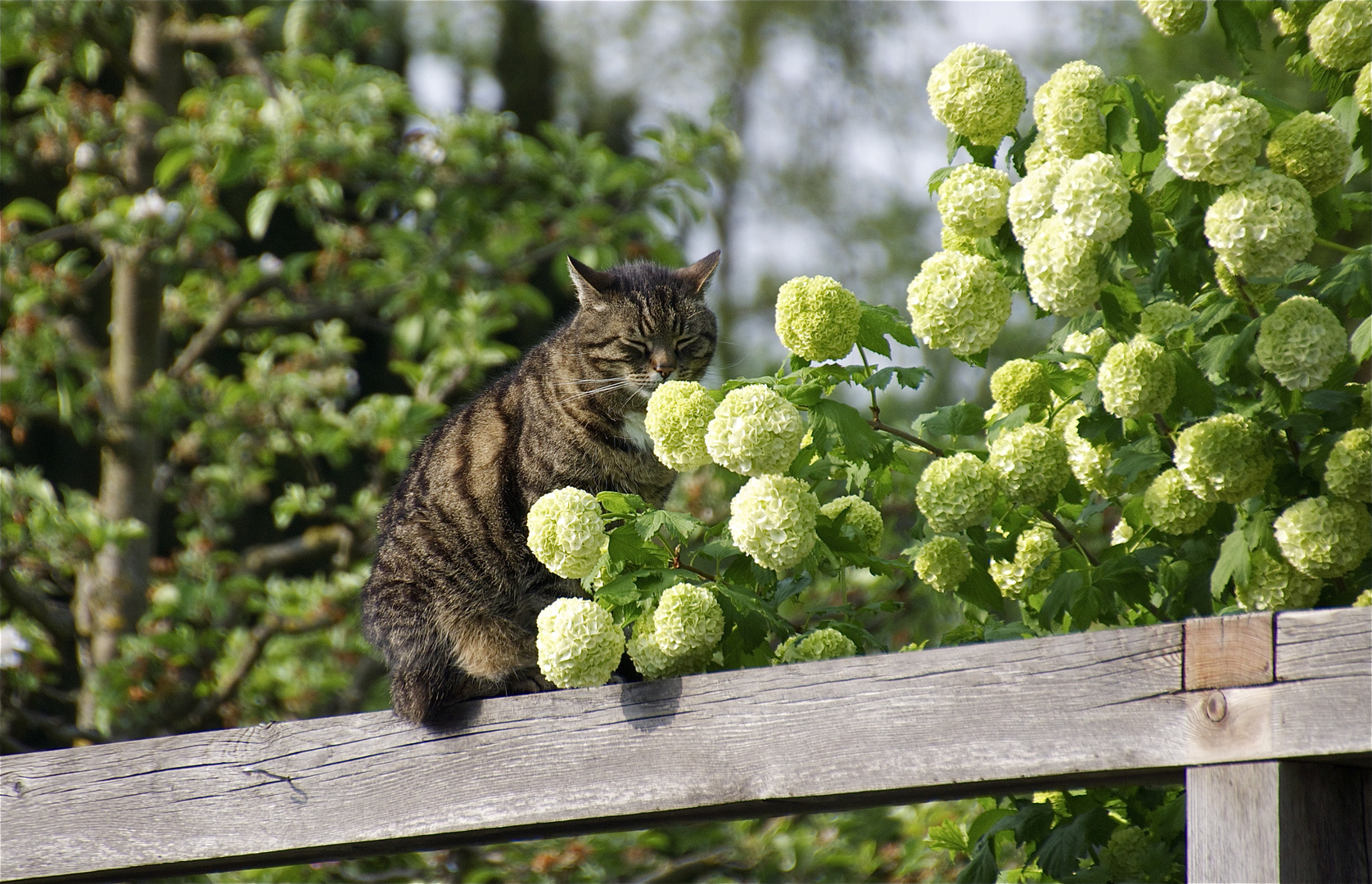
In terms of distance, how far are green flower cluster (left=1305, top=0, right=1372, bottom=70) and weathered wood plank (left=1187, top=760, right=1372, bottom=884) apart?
96 centimetres

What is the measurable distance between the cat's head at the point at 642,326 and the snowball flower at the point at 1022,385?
36.9 inches

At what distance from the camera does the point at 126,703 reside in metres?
3.90

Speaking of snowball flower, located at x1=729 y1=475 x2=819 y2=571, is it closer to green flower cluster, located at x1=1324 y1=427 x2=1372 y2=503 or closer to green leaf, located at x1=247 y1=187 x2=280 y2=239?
green flower cluster, located at x1=1324 y1=427 x2=1372 y2=503

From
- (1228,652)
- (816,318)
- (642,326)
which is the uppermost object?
(642,326)

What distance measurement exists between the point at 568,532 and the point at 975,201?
0.70 m

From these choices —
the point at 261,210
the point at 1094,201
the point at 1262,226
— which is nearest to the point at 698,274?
the point at 1094,201

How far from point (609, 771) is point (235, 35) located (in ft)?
12.0

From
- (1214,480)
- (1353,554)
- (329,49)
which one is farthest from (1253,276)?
(329,49)

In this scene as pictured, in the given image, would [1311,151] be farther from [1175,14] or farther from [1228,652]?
[1228,652]

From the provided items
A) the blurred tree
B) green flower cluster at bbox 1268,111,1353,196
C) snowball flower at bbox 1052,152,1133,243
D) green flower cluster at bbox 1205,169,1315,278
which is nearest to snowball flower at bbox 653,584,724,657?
snowball flower at bbox 1052,152,1133,243

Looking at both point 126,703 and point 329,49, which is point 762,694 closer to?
point 126,703

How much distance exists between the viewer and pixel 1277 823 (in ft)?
3.89

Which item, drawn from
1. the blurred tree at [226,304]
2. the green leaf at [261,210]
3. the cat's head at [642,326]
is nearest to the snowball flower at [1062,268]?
the cat's head at [642,326]

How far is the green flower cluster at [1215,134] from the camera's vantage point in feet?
4.57
